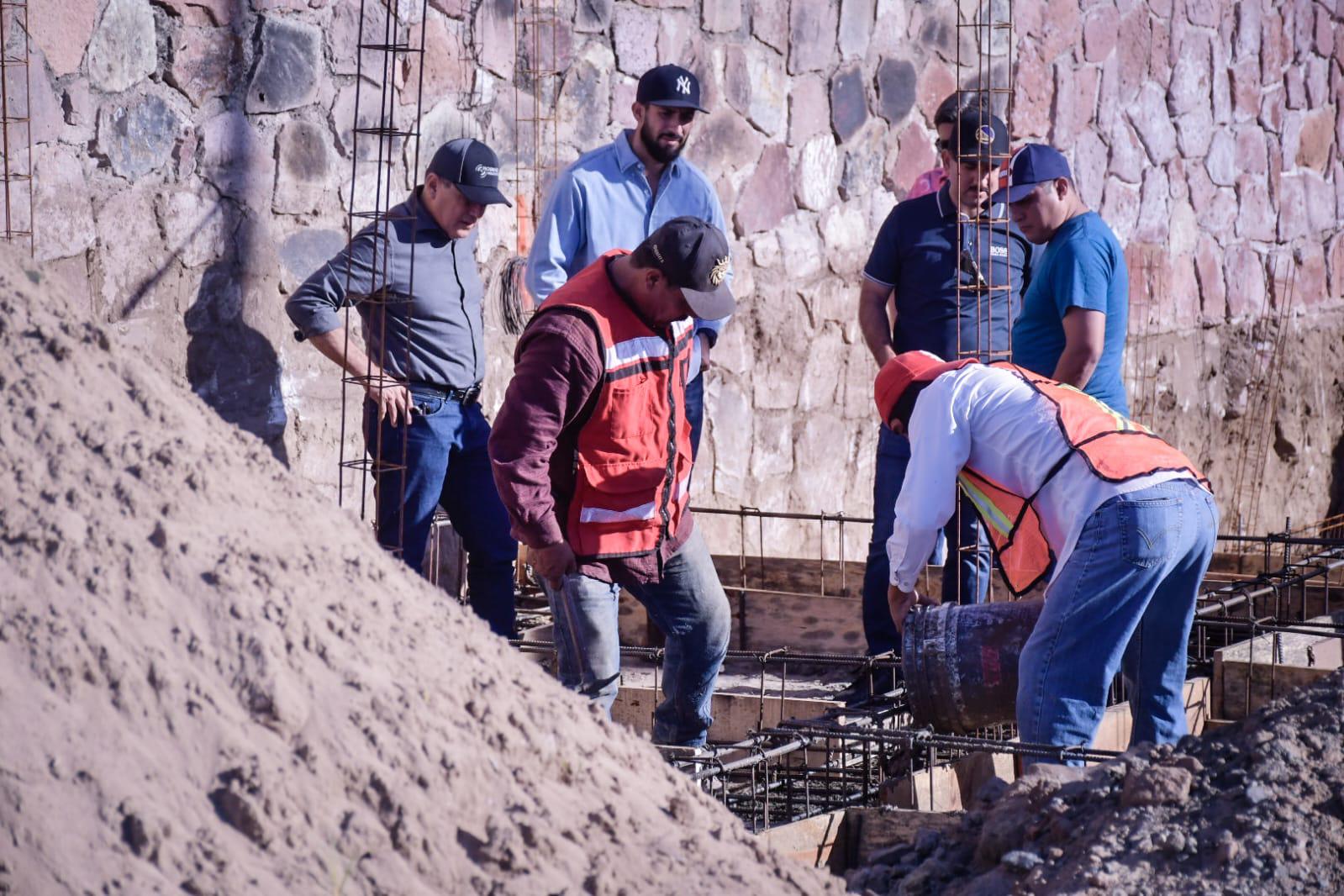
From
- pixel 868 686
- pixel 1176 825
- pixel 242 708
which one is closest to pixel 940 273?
pixel 868 686

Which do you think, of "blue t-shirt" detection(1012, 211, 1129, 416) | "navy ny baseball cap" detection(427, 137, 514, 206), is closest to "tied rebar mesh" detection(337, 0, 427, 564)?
"navy ny baseball cap" detection(427, 137, 514, 206)

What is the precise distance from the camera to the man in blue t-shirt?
15.6 ft

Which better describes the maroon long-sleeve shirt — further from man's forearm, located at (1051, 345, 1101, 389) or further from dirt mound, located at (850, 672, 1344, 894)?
man's forearm, located at (1051, 345, 1101, 389)

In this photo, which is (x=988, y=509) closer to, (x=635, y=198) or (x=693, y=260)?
(x=693, y=260)

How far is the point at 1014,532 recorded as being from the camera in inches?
159

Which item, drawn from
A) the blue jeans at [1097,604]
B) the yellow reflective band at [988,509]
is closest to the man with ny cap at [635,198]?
the yellow reflective band at [988,509]

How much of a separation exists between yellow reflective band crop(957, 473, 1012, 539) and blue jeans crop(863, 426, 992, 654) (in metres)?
1.02

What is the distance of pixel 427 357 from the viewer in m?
4.87

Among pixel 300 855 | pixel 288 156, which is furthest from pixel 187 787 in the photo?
pixel 288 156

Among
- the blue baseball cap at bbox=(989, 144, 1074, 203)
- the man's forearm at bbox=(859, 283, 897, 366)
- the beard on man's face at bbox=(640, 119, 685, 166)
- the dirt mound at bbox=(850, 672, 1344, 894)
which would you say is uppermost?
the beard on man's face at bbox=(640, 119, 685, 166)

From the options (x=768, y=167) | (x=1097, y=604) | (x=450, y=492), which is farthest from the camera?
(x=768, y=167)

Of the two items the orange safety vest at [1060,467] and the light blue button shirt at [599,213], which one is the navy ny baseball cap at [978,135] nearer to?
the light blue button shirt at [599,213]

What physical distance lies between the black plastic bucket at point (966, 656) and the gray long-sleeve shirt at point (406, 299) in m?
1.62

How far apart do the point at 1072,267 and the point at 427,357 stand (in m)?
1.86
